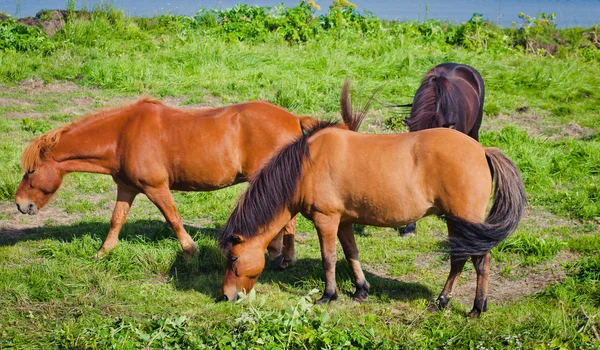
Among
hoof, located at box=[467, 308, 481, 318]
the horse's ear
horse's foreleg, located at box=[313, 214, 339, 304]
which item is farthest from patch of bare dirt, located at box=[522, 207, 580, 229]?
the horse's ear

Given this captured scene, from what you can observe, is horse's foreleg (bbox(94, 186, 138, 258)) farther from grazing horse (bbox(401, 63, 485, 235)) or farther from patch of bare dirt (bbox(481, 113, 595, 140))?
patch of bare dirt (bbox(481, 113, 595, 140))

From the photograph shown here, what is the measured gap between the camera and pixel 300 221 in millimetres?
8234

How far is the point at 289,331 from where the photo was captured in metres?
5.18

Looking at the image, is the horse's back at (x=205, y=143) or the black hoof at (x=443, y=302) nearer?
the black hoof at (x=443, y=302)

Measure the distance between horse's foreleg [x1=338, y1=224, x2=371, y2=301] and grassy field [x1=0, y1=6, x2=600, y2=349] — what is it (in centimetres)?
Result: 11

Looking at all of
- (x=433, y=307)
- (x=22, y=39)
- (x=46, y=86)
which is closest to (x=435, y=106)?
(x=433, y=307)

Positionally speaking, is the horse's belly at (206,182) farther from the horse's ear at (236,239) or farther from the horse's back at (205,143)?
the horse's ear at (236,239)

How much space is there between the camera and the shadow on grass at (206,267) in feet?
21.4

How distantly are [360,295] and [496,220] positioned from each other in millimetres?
1385

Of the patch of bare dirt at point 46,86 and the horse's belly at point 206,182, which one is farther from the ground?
the patch of bare dirt at point 46,86

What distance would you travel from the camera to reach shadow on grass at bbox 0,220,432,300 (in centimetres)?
652

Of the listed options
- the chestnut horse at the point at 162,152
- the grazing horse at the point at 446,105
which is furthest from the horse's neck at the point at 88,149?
the grazing horse at the point at 446,105

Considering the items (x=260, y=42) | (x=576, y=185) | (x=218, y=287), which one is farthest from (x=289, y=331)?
(x=260, y=42)

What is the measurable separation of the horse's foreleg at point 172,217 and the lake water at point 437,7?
61.0 feet
